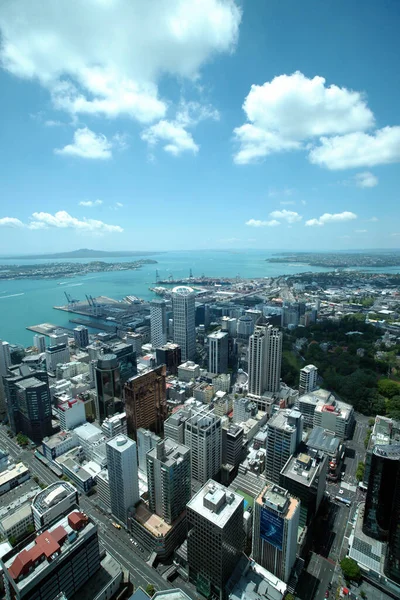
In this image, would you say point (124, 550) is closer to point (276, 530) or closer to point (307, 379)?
point (276, 530)

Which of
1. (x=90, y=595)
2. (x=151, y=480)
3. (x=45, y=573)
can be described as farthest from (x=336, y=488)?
(x=45, y=573)

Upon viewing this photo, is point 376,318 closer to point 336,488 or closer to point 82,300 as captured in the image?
point 336,488

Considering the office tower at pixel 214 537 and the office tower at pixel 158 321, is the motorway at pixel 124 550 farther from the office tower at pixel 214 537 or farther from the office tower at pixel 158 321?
the office tower at pixel 158 321

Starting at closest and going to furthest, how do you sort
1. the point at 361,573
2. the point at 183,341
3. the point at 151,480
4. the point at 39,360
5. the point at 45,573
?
1. the point at 45,573
2. the point at 361,573
3. the point at 151,480
4. the point at 39,360
5. the point at 183,341

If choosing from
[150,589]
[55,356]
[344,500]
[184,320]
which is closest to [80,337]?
Answer: [55,356]

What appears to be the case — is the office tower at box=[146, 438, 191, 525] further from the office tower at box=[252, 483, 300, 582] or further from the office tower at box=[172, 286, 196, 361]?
the office tower at box=[172, 286, 196, 361]

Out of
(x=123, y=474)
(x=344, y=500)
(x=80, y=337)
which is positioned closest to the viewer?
(x=123, y=474)

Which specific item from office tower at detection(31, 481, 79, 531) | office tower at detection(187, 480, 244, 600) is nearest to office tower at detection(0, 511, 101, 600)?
office tower at detection(31, 481, 79, 531)
